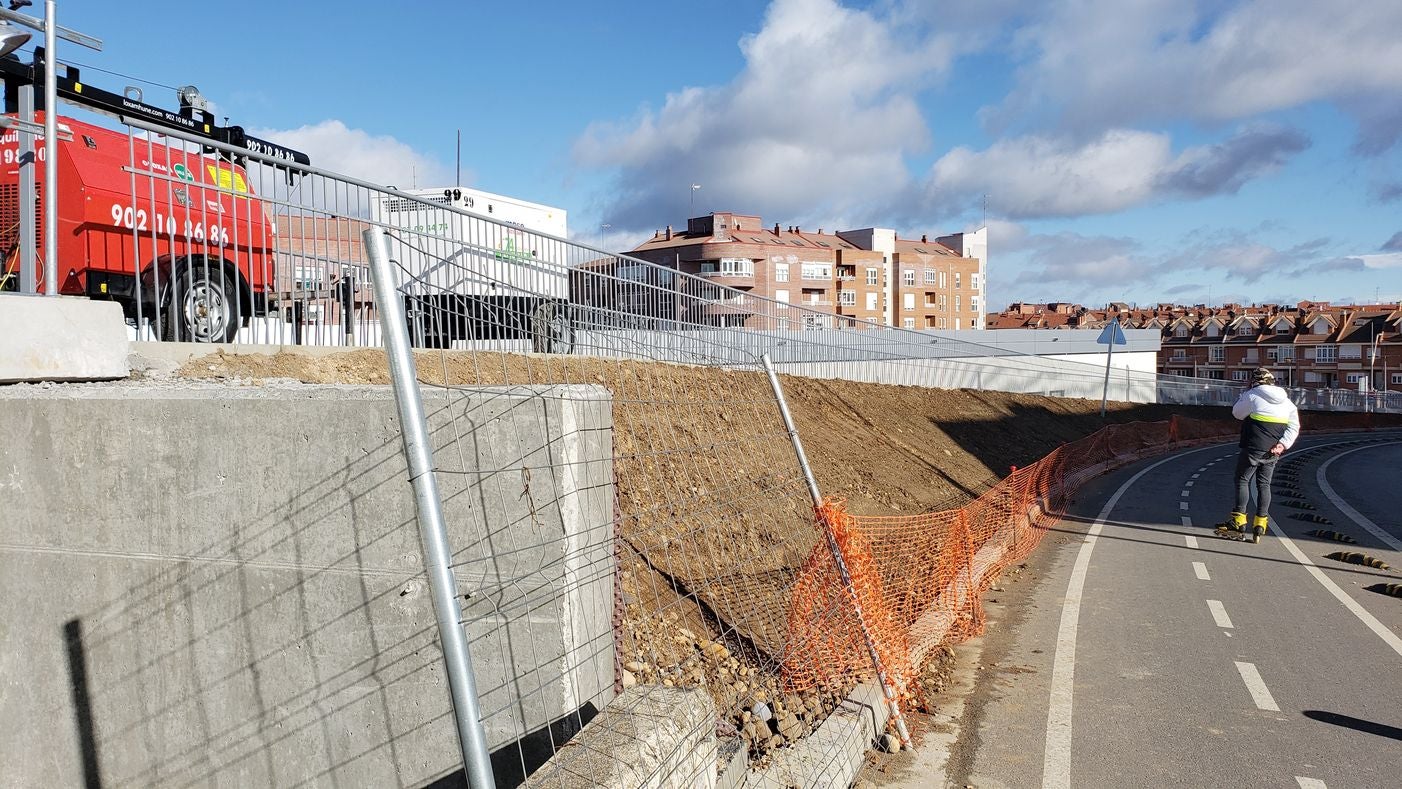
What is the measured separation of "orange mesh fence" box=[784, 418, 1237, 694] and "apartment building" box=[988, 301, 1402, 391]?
94517 mm

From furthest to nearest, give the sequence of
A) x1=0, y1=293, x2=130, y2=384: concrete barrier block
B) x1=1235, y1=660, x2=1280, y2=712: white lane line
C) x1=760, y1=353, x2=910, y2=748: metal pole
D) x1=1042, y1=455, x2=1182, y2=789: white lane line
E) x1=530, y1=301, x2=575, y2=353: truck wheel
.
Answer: x1=1235, y1=660, x2=1280, y2=712: white lane line < x1=760, y1=353, x2=910, y2=748: metal pole < x1=0, y1=293, x2=130, y2=384: concrete barrier block < x1=1042, y1=455, x2=1182, y2=789: white lane line < x1=530, y1=301, x2=575, y2=353: truck wheel

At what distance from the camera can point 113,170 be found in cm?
849

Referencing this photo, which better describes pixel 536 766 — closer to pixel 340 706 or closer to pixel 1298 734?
pixel 340 706

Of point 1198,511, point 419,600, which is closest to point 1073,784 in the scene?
point 419,600

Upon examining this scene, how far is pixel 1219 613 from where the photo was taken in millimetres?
8672

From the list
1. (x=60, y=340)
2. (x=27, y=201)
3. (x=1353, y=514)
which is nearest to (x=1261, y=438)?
(x=1353, y=514)

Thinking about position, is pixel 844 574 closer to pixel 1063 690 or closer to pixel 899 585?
pixel 1063 690

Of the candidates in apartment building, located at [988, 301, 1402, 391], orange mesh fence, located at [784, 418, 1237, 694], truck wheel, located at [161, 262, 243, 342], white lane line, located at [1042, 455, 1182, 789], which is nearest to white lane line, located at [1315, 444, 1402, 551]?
orange mesh fence, located at [784, 418, 1237, 694]

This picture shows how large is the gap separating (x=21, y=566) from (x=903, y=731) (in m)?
4.86

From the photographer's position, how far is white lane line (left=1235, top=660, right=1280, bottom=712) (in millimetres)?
6340

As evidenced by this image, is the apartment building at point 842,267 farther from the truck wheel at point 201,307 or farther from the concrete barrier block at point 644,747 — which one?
the concrete barrier block at point 644,747

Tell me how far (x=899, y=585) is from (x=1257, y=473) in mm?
6787

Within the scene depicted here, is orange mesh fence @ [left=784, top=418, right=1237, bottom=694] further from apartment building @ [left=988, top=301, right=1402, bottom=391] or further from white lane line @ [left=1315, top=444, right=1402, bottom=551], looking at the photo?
apartment building @ [left=988, top=301, right=1402, bottom=391]

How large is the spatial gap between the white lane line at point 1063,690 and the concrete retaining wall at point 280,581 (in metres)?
2.66
